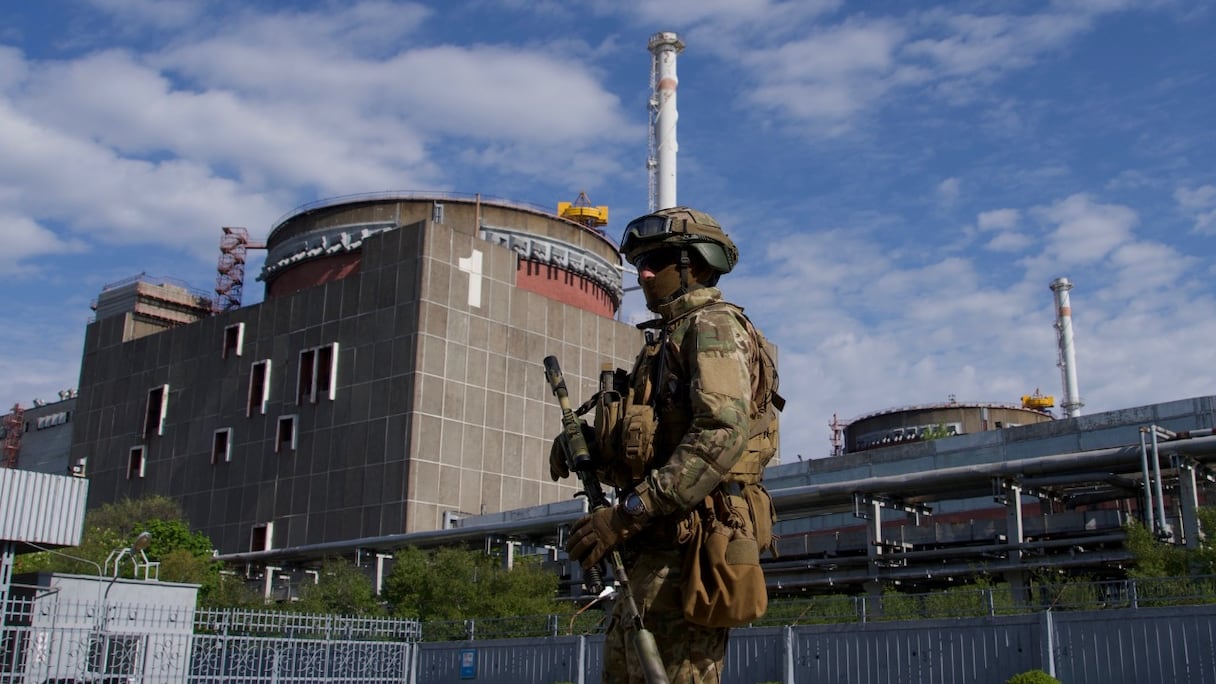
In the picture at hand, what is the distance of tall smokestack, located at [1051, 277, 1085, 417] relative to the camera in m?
76.1

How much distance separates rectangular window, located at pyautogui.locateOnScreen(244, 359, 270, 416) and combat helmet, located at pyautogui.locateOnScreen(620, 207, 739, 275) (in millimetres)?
59177

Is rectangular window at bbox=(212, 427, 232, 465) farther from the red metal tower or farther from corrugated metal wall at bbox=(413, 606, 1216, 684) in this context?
corrugated metal wall at bbox=(413, 606, 1216, 684)

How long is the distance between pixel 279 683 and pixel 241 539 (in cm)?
3968

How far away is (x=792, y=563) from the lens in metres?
36.2

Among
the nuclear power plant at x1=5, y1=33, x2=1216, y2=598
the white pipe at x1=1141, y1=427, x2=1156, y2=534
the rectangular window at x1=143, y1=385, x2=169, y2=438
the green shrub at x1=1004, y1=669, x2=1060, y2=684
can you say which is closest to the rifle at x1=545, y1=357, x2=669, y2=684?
the green shrub at x1=1004, y1=669, x2=1060, y2=684

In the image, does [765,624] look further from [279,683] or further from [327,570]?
[327,570]

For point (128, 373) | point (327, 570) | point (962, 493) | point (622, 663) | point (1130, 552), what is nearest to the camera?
point (622, 663)

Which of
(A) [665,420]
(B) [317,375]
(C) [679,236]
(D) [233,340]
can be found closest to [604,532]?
(A) [665,420]

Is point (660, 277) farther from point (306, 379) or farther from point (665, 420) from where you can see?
point (306, 379)

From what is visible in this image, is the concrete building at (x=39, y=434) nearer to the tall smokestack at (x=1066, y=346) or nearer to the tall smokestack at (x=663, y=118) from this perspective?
the tall smokestack at (x=663, y=118)

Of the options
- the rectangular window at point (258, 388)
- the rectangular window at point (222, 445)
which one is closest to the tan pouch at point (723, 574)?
the rectangular window at point (258, 388)

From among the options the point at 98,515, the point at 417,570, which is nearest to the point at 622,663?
the point at 417,570

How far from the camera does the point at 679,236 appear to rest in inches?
246

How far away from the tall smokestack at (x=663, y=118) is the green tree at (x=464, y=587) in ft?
94.2
